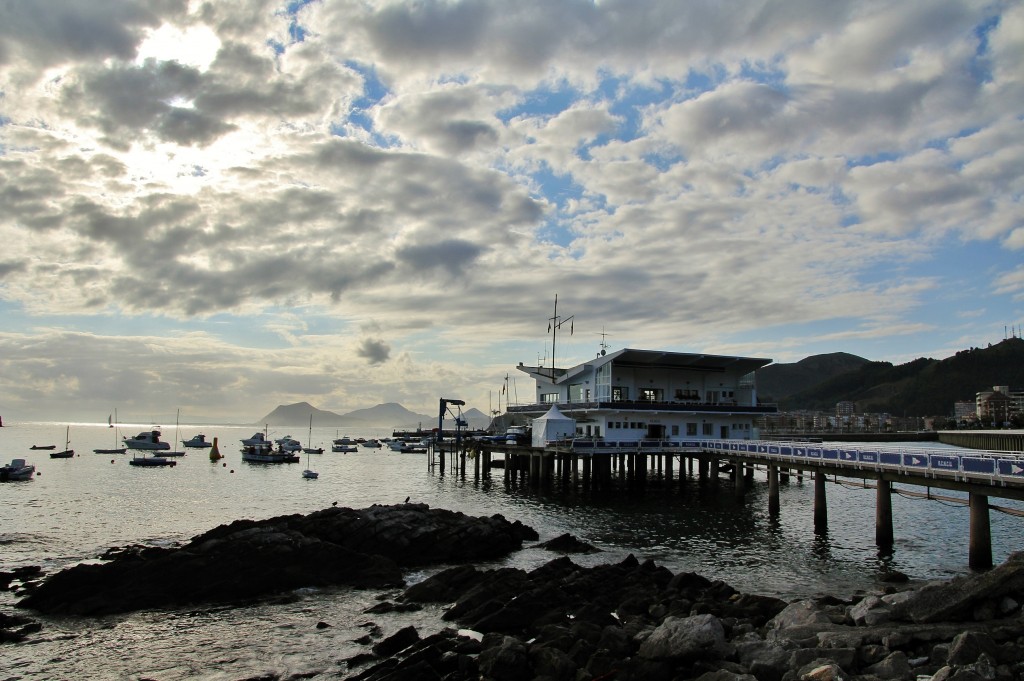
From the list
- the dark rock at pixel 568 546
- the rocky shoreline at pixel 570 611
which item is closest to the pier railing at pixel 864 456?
the rocky shoreline at pixel 570 611

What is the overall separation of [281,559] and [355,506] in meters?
27.0

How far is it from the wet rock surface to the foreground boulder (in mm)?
8258

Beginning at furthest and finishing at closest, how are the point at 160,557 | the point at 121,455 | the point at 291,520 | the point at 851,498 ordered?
the point at 121,455, the point at 851,498, the point at 291,520, the point at 160,557

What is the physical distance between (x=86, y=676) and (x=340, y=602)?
8523 millimetres

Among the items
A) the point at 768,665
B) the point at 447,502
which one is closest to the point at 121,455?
the point at 447,502

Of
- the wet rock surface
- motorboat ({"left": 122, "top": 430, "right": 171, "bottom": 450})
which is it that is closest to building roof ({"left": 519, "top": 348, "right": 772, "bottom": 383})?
the wet rock surface

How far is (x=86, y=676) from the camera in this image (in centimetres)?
1881

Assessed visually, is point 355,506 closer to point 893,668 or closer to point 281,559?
point 281,559

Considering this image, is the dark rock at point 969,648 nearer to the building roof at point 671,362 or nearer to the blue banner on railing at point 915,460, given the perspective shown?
the blue banner on railing at point 915,460

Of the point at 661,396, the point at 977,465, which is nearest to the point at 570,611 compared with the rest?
the point at 977,465

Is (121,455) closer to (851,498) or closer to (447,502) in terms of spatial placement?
(447,502)

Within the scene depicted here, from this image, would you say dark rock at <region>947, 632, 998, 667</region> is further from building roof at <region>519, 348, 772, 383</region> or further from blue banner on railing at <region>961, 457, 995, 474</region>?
building roof at <region>519, 348, 772, 383</region>

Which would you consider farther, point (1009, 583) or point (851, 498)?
point (851, 498)

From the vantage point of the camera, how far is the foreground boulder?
2497cm
